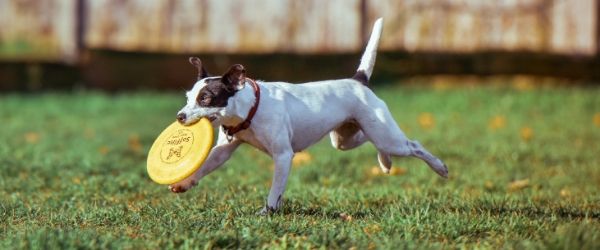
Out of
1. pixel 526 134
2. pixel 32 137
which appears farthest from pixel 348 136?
pixel 32 137

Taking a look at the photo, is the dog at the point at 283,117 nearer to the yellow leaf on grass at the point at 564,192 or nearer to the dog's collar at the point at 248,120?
the dog's collar at the point at 248,120

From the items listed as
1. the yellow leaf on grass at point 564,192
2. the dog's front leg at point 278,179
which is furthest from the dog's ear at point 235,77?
the yellow leaf on grass at point 564,192

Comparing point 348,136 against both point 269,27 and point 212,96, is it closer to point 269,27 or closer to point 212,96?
point 212,96

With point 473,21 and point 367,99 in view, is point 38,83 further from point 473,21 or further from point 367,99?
point 367,99

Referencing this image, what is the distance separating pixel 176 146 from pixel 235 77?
63 centimetres

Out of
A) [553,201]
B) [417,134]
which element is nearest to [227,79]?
[553,201]

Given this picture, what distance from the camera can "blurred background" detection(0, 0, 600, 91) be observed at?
14.3m

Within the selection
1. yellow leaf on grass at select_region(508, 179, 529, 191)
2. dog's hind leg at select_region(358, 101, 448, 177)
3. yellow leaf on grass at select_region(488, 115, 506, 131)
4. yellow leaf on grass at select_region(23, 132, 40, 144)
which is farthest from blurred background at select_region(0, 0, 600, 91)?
dog's hind leg at select_region(358, 101, 448, 177)

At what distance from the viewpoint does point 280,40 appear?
48.3 feet

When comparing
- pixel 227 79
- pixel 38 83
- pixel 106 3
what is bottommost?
pixel 38 83

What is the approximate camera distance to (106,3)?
14.9 meters

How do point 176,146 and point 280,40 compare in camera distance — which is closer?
point 176,146

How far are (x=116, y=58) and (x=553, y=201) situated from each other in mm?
9205

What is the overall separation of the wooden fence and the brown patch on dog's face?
903 cm
